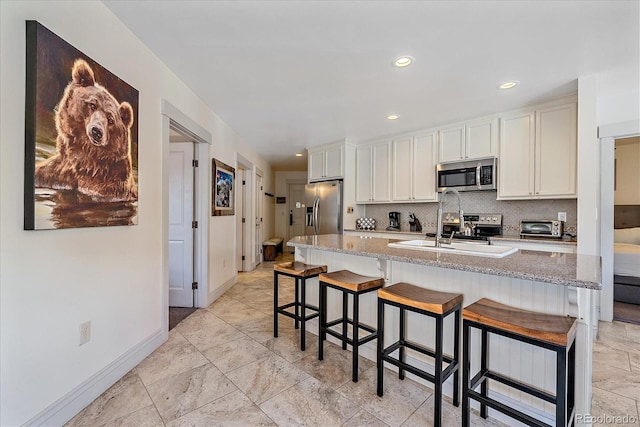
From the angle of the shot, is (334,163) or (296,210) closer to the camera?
(334,163)

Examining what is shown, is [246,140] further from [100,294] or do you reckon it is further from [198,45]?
[100,294]

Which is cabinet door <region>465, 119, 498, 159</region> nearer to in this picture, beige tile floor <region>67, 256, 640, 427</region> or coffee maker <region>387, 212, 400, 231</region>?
coffee maker <region>387, 212, 400, 231</region>

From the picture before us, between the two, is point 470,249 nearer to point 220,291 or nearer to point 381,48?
point 381,48

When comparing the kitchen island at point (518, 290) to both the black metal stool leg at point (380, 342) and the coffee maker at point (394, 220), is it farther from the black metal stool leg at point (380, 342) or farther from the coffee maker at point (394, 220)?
the coffee maker at point (394, 220)

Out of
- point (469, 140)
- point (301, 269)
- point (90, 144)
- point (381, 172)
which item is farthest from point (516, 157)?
point (90, 144)

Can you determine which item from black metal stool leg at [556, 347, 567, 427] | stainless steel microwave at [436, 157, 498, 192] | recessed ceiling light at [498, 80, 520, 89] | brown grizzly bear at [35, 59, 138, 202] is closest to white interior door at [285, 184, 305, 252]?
stainless steel microwave at [436, 157, 498, 192]

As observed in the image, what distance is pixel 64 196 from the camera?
1.44 meters

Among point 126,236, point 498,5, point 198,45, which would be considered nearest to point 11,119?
point 126,236

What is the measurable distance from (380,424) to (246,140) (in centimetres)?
444

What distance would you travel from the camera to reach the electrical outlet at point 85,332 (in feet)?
5.26

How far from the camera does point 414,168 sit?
4242 millimetres

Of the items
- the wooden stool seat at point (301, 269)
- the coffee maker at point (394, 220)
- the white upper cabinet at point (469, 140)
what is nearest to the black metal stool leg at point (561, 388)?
the wooden stool seat at point (301, 269)

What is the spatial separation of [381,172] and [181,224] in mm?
3086

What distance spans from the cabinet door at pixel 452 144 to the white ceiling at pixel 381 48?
46 centimetres
